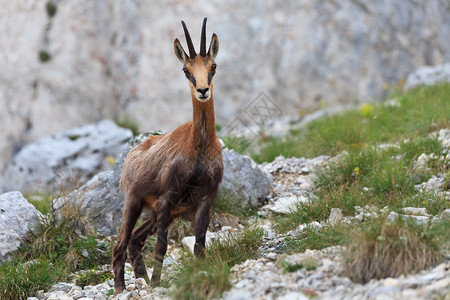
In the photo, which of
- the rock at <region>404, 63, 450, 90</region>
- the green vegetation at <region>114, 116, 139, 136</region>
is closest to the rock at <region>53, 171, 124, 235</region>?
the green vegetation at <region>114, 116, 139, 136</region>

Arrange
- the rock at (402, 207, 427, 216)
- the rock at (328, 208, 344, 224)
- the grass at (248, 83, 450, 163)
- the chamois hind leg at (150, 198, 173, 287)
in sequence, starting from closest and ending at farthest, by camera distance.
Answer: the chamois hind leg at (150, 198, 173, 287) < the rock at (402, 207, 427, 216) < the rock at (328, 208, 344, 224) < the grass at (248, 83, 450, 163)

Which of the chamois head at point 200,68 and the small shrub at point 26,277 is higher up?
the chamois head at point 200,68

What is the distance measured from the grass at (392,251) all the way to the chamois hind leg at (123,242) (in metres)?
2.37

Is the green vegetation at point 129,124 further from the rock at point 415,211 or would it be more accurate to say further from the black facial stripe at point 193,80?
the rock at point 415,211

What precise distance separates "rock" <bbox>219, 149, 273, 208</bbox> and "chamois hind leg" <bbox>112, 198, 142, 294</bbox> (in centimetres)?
191

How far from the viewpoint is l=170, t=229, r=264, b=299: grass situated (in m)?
4.68

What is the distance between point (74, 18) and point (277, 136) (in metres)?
6.04

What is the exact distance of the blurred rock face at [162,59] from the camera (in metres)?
13.5

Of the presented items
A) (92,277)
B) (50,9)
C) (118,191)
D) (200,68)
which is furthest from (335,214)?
(50,9)

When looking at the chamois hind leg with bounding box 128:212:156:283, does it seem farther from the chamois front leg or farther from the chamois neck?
the chamois neck

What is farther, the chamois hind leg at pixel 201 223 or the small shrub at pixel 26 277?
the small shrub at pixel 26 277

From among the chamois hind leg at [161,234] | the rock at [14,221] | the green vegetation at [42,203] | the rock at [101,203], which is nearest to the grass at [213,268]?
the chamois hind leg at [161,234]

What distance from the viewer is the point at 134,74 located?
1377 centimetres

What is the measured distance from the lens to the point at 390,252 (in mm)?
4641
